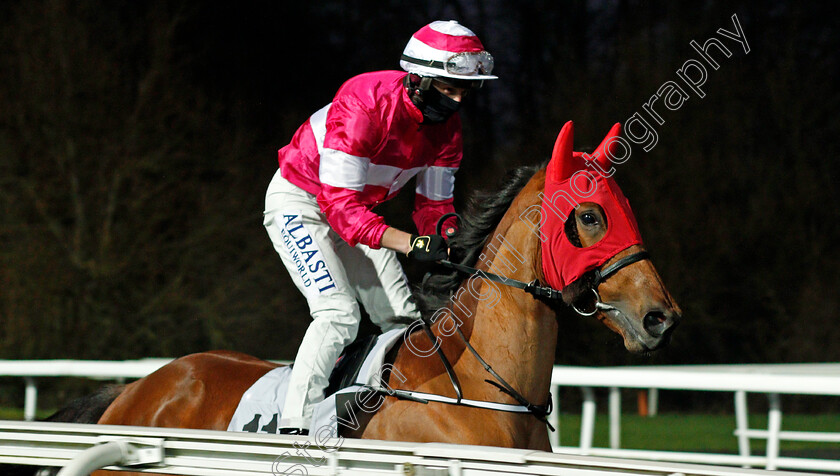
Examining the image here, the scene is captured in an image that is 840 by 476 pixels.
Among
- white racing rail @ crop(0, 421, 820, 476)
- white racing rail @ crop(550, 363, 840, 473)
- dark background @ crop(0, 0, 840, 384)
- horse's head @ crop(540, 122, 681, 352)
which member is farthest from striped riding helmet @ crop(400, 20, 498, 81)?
dark background @ crop(0, 0, 840, 384)

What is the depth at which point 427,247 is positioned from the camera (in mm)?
2535

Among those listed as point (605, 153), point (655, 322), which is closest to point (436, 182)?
point (605, 153)

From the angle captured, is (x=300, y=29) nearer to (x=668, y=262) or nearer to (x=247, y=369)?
(x=668, y=262)

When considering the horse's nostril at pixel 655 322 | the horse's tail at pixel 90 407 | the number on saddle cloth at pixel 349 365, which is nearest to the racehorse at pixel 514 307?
the horse's nostril at pixel 655 322

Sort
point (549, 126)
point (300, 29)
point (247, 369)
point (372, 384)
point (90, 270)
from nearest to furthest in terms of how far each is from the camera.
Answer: point (372, 384)
point (247, 369)
point (90, 270)
point (549, 126)
point (300, 29)

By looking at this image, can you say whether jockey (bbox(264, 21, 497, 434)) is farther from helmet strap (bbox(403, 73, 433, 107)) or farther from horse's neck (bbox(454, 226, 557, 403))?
horse's neck (bbox(454, 226, 557, 403))

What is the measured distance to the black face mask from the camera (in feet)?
8.91

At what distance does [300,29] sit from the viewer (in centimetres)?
1299

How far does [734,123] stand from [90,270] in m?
8.04

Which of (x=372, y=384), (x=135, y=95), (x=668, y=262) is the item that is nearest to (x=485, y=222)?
(x=372, y=384)

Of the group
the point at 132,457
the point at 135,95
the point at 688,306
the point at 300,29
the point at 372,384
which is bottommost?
the point at 132,457

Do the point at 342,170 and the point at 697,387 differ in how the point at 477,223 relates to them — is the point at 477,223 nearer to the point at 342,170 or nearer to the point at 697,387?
the point at 342,170

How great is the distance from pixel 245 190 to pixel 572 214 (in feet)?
31.4

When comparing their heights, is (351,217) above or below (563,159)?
below
